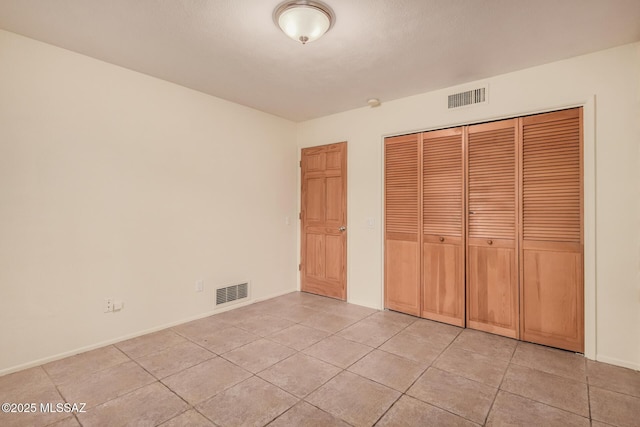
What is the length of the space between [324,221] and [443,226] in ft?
5.30

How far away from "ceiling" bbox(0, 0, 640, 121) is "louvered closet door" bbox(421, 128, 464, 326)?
680 mm

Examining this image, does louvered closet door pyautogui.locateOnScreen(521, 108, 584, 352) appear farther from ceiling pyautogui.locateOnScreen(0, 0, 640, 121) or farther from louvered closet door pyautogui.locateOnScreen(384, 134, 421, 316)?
louvered closet door pyautogui.locateOnScreen(384, 134, 421, 316)

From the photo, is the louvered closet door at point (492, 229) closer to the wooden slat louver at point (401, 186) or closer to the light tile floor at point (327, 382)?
the light tile floor at point (327, 382)

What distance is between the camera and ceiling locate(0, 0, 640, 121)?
2041mm

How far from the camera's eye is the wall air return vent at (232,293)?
3748 millimetres

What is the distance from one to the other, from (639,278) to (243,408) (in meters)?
3.04

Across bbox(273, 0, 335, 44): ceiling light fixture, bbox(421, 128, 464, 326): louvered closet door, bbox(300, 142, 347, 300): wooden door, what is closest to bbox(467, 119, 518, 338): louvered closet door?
bbox(421, 128, 464, 326): louvered closet door

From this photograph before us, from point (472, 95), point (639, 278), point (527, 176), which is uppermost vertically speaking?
point (472, 95)

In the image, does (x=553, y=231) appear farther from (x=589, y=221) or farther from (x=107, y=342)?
(x=107, y=342)

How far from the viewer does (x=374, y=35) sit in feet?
7.73

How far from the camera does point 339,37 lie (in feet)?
7.82

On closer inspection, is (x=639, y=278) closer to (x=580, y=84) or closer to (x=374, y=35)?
(x=580, y=84)

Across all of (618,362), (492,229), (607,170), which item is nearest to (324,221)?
(492,229)

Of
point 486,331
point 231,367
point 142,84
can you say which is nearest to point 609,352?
point 486,331
